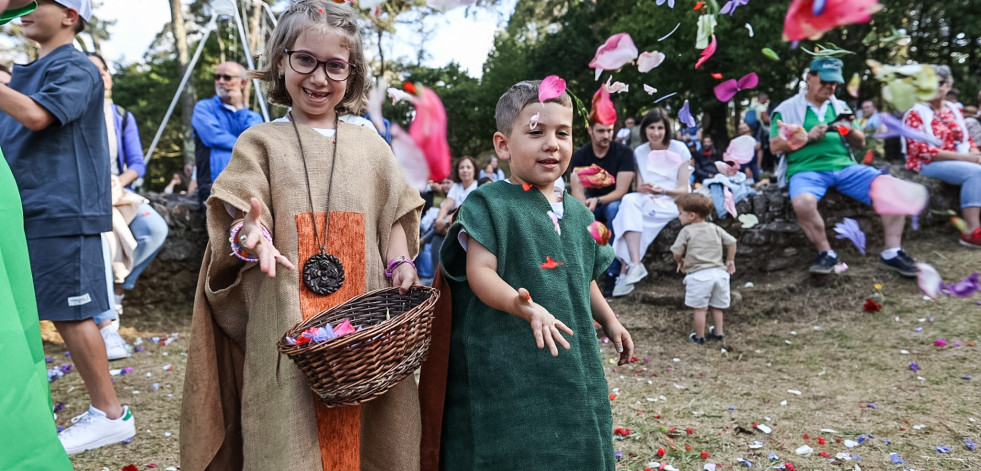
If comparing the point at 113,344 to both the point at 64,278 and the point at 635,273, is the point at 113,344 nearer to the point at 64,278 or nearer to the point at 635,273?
the point at 64,278

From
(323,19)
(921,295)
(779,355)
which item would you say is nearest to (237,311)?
(323,19)

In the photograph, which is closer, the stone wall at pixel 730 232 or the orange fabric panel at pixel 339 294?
the orange fabric panel at pixel 339 294

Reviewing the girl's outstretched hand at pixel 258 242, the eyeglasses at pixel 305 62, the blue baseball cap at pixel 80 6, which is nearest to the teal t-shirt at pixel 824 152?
the eyeglasses at pixel 305 62

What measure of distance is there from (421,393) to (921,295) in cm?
505

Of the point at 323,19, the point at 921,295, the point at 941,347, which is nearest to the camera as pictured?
the point at 323,19

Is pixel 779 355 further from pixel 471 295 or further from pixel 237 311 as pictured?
pixel 237 311

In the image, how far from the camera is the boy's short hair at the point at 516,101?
77.4 inches

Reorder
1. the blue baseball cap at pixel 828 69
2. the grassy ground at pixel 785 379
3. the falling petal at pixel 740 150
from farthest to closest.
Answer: the blue baseball cap at pixel 828 69
the falling petal at pixel 740 150
the grassy ground at pixel 785 379

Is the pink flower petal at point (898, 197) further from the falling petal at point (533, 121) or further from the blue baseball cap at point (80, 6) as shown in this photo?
the blue baseball cap at point (80, 6)

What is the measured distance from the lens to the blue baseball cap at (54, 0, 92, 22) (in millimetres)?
2639

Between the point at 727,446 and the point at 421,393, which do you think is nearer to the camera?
the point at 421,393

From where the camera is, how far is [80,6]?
272 cm

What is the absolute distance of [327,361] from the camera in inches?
62.2

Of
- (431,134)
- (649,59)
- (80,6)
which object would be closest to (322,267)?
(431,134)
